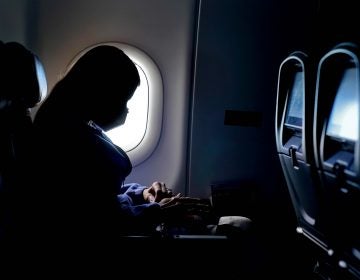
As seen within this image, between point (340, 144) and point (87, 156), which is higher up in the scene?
point (340, 144)

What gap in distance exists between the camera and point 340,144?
55.2 inches

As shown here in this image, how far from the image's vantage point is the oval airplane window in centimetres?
246

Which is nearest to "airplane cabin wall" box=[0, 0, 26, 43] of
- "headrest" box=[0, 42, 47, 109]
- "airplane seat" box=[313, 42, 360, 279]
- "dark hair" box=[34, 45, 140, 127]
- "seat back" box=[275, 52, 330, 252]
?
"headrest" box=[0, 42, 47, 109]

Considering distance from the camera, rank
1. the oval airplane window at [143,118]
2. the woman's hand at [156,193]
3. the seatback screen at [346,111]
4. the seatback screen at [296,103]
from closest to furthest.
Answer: the seatback screen at [346,111] < the seatback screen at [296,103] < the woman's hand at [156,193] < the oval airplane window at [143,118]

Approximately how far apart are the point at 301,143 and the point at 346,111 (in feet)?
1.14

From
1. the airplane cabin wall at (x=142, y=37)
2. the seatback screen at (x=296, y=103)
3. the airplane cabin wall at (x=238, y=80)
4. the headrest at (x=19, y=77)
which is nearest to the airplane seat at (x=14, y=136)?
the headrest at (x=19, y=77)

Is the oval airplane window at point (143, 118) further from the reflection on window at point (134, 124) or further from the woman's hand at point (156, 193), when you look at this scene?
the woman's hand at point (156, 193)

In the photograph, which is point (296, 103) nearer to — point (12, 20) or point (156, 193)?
point (156, 193)

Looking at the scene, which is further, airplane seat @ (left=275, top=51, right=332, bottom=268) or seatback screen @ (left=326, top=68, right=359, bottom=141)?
airplane seat @ (left=275, top=51, right=332, bottom=268)

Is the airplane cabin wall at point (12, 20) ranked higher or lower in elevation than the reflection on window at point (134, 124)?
higher

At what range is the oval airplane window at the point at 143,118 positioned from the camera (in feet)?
8.06

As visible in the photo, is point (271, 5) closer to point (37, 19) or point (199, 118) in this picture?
point (199, 118)

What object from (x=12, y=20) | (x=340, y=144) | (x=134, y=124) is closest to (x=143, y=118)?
(x=134, y=124)

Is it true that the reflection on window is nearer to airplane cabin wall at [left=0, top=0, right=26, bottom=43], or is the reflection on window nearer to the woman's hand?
the woman's hand
